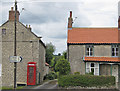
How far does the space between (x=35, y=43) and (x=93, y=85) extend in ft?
37.1

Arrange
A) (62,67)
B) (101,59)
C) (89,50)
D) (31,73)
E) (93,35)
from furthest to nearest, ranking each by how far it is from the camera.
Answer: (93,35)
(89,50)
(31,73)
(101,59)
(62,67)

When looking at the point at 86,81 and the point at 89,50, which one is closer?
the point at 86,81

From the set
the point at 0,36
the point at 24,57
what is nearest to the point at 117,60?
the point at 24,57

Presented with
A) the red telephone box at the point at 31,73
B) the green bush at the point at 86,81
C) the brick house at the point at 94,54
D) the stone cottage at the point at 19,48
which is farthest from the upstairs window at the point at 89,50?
the red telephone box at the point at 31,73

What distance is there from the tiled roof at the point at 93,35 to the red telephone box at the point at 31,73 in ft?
21.1

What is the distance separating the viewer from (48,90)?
70.3 feet

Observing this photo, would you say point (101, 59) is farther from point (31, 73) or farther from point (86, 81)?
point (31, 73)

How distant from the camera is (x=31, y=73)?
27375mm

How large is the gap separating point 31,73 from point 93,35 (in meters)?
11.1

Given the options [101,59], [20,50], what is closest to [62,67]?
[101,59]

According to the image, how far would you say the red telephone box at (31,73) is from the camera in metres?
27.1

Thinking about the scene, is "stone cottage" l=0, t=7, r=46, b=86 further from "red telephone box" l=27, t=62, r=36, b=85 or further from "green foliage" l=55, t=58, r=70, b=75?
"green foliage" l=55, t=58, r=70, b=75

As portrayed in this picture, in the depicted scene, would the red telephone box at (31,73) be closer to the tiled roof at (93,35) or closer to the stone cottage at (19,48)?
the stone cottage at (19,48)

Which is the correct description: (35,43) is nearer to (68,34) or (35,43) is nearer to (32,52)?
(32,52)
